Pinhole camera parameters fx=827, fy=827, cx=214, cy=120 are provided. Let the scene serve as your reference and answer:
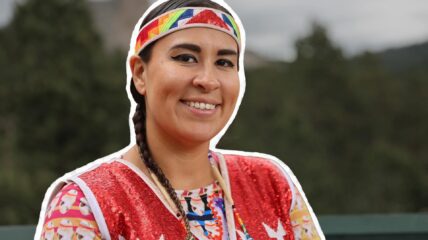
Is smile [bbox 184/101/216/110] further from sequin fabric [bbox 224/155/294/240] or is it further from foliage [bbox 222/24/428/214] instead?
foliage [bbox 222/24/428/214]

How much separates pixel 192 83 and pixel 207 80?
28 millimetres

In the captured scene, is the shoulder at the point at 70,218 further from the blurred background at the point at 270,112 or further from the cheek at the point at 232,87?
the blurred background at the point at 270,112

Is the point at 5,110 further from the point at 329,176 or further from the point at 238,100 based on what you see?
the point at 238,100

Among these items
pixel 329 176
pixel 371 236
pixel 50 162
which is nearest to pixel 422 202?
pixel 329 176

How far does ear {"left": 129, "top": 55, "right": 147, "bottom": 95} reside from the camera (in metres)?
1.56

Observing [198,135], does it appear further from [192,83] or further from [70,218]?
[70,218]

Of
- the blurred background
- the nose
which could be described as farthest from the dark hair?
the blurred background

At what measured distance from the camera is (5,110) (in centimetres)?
1858

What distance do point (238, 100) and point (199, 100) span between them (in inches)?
5.3

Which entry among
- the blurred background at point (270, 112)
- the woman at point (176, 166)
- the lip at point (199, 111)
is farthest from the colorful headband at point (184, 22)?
the blurred background at point (270, 112)

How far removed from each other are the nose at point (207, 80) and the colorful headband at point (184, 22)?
0.08m

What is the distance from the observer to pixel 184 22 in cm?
150

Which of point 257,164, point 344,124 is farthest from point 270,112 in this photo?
point 257,164

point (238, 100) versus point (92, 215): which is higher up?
point (238, 100)
